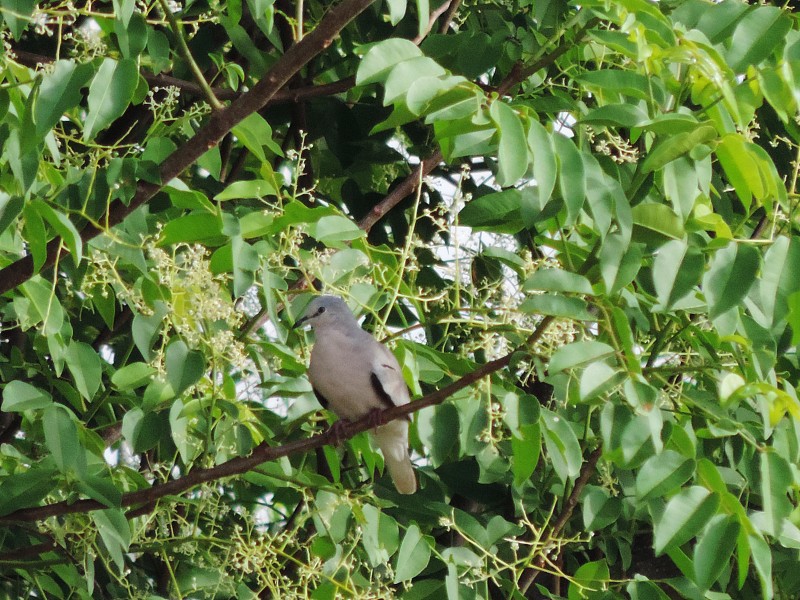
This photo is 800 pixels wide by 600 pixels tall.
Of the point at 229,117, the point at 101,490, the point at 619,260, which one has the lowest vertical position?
the point at 101,490

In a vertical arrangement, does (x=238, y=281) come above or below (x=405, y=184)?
above

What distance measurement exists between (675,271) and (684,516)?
680mm

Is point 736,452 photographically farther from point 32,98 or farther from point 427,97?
point 32,98

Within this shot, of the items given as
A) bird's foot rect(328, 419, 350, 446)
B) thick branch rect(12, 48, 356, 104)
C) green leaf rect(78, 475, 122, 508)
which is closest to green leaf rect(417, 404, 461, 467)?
bird's foot rect(328, 419, 350, 446)

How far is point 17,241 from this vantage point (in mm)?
3129

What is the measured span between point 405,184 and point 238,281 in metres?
1.54

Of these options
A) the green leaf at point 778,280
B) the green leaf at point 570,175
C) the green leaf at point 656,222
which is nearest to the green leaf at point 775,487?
the green leaf at point 778,280

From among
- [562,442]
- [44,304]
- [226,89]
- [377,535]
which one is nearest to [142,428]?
[44,304]

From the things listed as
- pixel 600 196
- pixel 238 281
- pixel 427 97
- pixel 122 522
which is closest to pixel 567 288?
pixel 600 196

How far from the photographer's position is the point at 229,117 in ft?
8.48

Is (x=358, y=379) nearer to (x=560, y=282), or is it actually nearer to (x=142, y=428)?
(x=142, y=428)

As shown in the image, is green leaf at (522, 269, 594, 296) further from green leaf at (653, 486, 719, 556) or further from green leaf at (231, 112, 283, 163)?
green leaf at (231, 112, 283, 163)

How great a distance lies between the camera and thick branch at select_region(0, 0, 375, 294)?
7.64ft

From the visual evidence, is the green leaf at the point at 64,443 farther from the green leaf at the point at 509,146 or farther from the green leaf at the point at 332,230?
the green leaf at the point at 509,146
